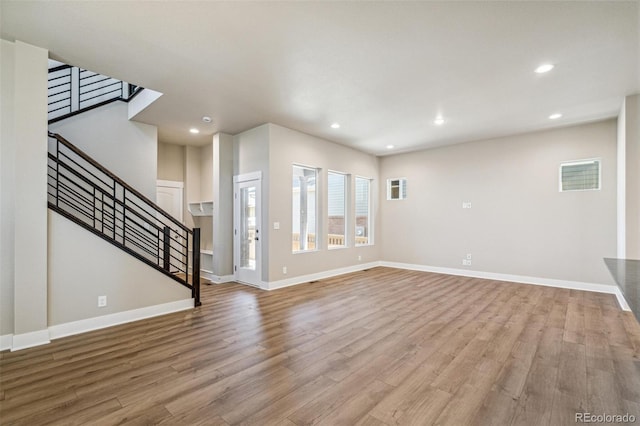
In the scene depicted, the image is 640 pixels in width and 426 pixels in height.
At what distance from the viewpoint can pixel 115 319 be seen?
3.51 m

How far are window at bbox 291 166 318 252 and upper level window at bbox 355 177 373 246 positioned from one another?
1.55 metres

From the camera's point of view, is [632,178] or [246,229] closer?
[632,178]

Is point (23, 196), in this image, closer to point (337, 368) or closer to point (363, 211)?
point (337, 368)

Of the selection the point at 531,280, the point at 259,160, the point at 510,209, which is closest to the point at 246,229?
the point at 259,160

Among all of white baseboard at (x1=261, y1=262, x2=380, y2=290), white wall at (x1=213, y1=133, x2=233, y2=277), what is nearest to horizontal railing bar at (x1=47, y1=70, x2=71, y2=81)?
white wall at (x1=213, y1=133, x2=233, y2=277)

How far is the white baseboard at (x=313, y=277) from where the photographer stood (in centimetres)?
530

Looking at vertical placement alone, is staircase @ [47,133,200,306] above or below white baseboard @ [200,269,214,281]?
above

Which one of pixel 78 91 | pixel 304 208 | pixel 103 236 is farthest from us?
pixel 304 208

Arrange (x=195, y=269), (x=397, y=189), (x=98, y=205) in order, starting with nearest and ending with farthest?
1. (x=195, y=269)
2. (x=98, y=205)
3. (x=397, y=189)

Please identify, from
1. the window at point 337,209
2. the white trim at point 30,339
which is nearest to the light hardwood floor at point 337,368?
the white trim at point 30,339

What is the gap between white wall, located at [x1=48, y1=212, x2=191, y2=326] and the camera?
Answer: 10.2 ft

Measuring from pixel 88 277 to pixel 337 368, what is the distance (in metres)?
3.02

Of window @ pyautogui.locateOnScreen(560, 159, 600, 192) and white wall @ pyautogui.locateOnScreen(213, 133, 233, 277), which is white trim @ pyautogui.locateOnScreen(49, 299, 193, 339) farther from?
window @ pyautogui.locateOnScreen(560, 159, 600, 192)

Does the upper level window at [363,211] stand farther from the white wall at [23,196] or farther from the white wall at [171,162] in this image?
the white wall at [23,196]
